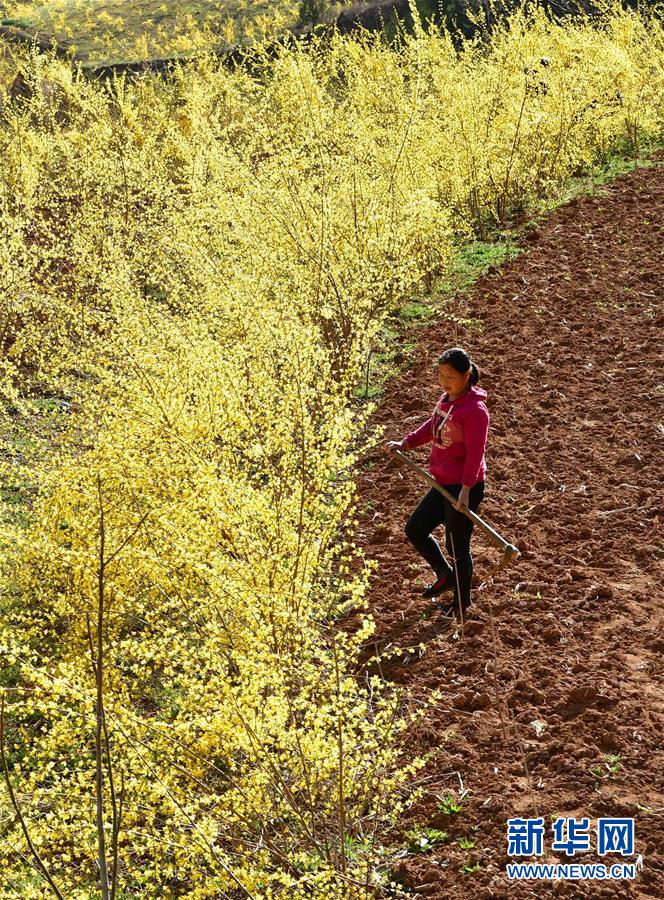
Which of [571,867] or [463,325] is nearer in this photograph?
[571,867]

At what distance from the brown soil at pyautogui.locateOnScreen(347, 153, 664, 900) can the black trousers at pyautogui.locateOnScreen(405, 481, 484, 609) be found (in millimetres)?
241

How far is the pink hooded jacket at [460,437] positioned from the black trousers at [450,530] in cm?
10

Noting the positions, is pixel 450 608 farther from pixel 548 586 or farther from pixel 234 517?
pixel 234 517

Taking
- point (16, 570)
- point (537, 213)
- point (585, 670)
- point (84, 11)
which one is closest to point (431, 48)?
point (537, 213)

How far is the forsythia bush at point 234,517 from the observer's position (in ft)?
9.98

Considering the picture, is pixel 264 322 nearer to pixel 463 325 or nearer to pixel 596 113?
pixel 463 325

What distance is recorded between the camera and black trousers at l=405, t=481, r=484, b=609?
13.9 feet

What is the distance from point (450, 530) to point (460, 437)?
53cm

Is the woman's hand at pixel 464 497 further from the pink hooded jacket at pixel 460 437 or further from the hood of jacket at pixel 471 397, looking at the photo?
the hood of jacket at pixel 471 397

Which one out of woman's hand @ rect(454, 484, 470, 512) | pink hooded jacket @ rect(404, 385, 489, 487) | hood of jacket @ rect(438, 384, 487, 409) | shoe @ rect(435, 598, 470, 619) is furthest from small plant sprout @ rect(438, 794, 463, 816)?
hood of jacket @ rect(438, 384, 487, 409)

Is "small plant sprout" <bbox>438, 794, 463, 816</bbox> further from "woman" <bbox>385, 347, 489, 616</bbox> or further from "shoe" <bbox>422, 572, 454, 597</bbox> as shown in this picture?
"shoe" <bbox>422, 572, 454, 597</bbox>

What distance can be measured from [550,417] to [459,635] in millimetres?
2834

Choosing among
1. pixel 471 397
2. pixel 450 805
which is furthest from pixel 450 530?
pixel 450 805

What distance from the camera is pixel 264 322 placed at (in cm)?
580
